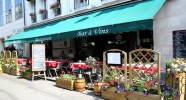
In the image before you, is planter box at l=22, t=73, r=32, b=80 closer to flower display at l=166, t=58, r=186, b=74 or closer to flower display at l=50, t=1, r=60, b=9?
flower display at l=50, t=1, r=60, b=9

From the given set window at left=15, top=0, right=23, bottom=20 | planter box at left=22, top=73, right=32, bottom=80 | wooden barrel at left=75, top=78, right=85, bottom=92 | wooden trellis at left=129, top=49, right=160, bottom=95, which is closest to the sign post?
planter box at left=22, top=73, right=32, bottom=80

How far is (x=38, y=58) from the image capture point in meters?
14.5

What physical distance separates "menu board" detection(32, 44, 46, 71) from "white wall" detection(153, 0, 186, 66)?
20.4 ft

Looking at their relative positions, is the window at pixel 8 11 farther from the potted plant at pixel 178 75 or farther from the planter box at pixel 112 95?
the potted plant at pixel 178 75

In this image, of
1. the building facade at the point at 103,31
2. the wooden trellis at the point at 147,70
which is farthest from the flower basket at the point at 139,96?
the building facade at the point at 103,31

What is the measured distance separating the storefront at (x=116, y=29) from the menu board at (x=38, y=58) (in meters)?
1.33

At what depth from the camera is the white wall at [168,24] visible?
34.3 feet

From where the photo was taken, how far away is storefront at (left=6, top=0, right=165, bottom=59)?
10391mm

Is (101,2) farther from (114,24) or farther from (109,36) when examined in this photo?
(114,24)

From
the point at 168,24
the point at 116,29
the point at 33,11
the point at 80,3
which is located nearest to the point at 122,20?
the point at 116,29

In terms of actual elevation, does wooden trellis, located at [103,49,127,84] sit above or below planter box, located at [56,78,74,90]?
above

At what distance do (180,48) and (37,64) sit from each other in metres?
7.55

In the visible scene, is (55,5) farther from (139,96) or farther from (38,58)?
(139,96)

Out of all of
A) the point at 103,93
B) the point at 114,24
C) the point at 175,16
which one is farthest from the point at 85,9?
the point at 103,93
